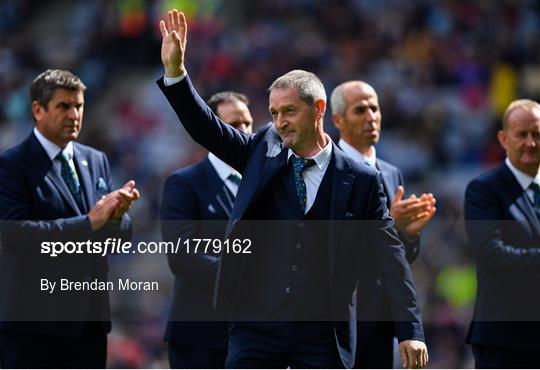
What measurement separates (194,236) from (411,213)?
1213 millimetres

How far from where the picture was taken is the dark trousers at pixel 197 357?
6.90m

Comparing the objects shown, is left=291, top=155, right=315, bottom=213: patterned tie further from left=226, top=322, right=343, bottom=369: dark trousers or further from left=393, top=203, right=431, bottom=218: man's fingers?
left=393, top=203, right=431, bottom=218: man's fingers

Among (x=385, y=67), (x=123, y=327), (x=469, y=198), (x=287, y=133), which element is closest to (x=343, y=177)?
(x=287, y=133)

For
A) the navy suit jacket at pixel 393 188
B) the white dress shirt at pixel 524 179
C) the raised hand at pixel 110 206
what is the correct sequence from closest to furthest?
the raised hand at pixel 110 206 < the navy suit jacket at pixel 393 188 < the white dress shirt at pixel 524 179

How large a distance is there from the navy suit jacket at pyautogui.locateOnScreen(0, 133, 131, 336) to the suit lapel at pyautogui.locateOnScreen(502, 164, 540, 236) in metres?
2.15

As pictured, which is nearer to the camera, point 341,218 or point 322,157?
point 341,218

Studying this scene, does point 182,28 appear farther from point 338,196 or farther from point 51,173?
point 51,173

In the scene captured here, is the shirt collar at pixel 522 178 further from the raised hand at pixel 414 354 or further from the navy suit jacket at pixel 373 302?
the raised hand at pixel 414 354

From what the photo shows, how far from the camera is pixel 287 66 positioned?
1647 cm

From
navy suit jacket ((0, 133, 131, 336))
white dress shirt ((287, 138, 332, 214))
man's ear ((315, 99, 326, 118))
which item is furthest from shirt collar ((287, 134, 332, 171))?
navy suit jacket ((0, 133, 131, 336))

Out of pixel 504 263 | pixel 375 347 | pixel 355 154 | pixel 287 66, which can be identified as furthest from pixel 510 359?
pixel 287 66

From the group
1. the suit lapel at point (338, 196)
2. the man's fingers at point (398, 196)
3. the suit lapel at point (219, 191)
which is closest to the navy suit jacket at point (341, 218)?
the suit lapel at point (338, 196)

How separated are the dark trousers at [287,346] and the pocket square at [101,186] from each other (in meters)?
1.51

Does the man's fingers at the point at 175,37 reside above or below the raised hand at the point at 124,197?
above
